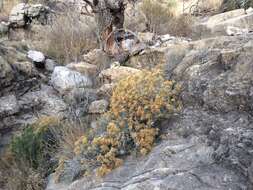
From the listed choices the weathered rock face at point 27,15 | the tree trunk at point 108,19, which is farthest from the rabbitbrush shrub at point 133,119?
the weathered rock face at point 27,15

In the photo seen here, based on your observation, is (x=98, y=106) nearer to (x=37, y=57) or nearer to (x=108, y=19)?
(x=37, y=57)

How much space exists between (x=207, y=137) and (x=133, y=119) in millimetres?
863

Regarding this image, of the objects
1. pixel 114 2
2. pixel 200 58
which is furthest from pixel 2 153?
pixel 114 2

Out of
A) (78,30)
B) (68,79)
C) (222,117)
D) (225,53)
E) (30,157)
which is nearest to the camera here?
(222,117)

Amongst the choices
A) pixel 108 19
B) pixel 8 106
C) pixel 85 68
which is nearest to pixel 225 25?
pixel 108 19

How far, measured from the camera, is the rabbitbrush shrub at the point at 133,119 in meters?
4.41

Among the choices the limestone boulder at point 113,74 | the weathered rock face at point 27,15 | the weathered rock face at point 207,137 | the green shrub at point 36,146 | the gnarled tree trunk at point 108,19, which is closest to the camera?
the weathered rock face at point 207,137

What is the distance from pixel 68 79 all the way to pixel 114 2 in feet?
6.37

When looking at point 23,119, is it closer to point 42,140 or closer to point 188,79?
point 42,140

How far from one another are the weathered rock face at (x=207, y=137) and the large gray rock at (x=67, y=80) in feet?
8.31

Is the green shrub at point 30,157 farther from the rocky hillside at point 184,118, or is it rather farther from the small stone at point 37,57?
the small stone at point 37,57

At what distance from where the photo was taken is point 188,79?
4.74 m

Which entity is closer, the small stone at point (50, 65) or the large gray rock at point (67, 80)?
the large gray rock at point (67, 80)

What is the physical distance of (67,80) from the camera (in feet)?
24.1
